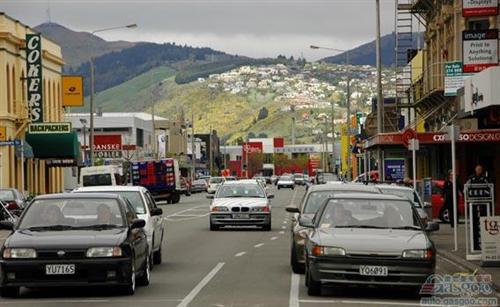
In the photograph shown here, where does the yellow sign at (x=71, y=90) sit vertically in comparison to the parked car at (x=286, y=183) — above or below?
above

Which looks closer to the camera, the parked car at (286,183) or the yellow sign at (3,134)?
the yellow sign at (3,134)

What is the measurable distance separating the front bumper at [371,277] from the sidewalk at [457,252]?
2.32 m

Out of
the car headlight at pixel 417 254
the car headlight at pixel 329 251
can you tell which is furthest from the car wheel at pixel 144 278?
the car headlight at pixel 417 254

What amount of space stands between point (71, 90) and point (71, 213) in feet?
207

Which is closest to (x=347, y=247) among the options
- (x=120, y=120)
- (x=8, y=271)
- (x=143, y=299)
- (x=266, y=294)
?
(x=266, y=294)

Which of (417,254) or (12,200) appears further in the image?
(12,200)

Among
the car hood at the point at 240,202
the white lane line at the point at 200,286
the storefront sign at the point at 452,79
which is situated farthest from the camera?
the storefront sign at the point at 452,79

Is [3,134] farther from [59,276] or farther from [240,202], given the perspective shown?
[59,276]

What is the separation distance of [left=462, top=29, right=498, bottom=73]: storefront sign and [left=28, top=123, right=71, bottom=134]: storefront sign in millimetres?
39675

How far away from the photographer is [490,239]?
21031mm

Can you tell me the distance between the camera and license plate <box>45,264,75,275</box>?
1588 centimetres

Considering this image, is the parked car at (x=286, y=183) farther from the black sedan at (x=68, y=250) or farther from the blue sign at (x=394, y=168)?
the black sedan at (x=68, y=250)

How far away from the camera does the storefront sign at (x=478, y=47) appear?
2911cm

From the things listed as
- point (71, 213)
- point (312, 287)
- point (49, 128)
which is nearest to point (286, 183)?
point (49, 128)
